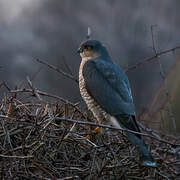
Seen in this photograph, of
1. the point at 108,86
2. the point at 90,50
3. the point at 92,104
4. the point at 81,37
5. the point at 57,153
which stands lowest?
the point at 57,153

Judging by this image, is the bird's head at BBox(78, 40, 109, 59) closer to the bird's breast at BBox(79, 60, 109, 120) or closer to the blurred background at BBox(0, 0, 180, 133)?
the bird's breast at BBox(79, 60, 109, 120)

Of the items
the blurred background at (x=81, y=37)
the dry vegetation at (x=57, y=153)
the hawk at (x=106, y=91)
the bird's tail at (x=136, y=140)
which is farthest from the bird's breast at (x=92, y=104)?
the blurred background at (x=81, y=37)

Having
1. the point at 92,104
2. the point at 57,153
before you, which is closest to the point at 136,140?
the point at 57,153

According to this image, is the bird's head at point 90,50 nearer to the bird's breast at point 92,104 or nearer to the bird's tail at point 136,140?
the bird's breast at point 92,104

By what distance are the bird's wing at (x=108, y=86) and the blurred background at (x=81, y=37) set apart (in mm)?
1574

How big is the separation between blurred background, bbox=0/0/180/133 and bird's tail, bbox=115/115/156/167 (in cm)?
194

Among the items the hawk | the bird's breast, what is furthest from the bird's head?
the bird's breast

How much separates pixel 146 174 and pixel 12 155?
68 centimetres

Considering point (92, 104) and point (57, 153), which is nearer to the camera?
point (57, 153)

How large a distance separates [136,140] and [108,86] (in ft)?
3.33

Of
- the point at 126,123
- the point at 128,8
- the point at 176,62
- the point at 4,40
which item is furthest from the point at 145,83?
the point at 126,123

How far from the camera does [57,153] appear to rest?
2.37 metres

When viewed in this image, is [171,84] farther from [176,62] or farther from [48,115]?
[48,115]

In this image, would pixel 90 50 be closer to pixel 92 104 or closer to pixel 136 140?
pixel 92 104
